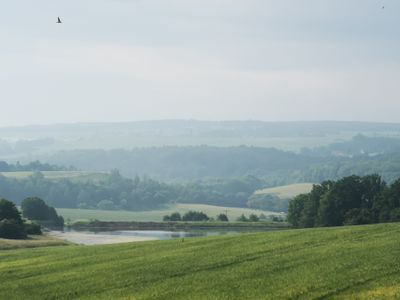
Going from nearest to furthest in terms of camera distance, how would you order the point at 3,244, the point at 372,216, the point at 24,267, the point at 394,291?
1. the point at 394,291
2. the point at 24,267
3. the point at 3,244
4. the point at 372,216

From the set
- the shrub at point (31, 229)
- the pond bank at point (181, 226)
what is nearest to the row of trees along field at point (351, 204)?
the pond bank at point (181, 226)

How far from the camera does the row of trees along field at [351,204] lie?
123m

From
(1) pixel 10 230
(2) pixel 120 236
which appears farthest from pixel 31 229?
(2) pixel 120 236

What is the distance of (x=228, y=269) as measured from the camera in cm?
5397

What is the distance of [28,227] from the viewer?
410 feet

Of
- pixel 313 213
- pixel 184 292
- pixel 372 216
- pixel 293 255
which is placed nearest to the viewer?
pixel 184 292

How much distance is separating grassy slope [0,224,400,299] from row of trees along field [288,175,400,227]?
49920 millimetres

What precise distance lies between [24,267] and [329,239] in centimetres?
2472

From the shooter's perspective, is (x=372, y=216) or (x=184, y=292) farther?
(x=372, y=216)

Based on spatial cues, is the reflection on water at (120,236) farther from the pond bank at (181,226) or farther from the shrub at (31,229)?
the pond bank at (181,226)

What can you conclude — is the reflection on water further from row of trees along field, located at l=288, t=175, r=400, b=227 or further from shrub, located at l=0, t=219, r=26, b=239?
row of trees along field, located at l=288, t=175, r=400, b=227

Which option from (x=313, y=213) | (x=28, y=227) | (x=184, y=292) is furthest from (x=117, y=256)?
(x=313, y=213)

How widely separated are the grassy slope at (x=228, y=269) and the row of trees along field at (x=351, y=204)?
164 feet

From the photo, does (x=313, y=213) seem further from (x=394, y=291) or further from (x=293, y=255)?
(x=394, y=291)
